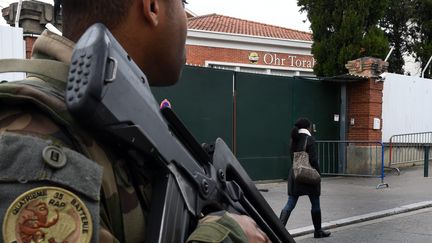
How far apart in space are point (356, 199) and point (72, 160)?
29.9 ft

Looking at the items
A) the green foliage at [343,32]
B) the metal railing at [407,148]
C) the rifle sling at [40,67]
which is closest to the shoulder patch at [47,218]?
the rifle sling at [40,67]

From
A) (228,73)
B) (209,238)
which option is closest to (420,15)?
(228,73)

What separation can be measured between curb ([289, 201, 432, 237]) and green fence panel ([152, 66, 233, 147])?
349 centimetres

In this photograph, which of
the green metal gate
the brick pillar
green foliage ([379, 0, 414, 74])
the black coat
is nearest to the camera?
the black coat

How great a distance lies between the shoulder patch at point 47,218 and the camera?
2.53ft

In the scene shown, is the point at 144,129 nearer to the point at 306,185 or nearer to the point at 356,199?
the point at 306,185

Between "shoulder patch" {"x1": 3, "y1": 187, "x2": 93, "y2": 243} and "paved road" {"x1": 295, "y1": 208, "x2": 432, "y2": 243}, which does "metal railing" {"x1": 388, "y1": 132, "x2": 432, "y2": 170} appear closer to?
"paved road" {"x1": 295, "y1": 208, "x2": 432, "y2": 243}

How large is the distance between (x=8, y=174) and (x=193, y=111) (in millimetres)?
9215

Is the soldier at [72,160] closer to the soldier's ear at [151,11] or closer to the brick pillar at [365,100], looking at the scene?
the soldier's ear at [151,11]

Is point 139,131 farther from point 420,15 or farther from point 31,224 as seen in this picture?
point 420,15

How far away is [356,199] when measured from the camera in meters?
9.36

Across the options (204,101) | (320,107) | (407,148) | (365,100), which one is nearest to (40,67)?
(204,101)

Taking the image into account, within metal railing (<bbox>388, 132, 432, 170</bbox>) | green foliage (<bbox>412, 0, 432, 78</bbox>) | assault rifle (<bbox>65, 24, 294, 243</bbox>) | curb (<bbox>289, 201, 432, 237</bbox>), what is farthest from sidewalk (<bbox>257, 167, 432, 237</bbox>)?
green foliage (<bbox>412, 0, 432, 78</bbox>)

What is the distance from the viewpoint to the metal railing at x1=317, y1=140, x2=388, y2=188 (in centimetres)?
1219
